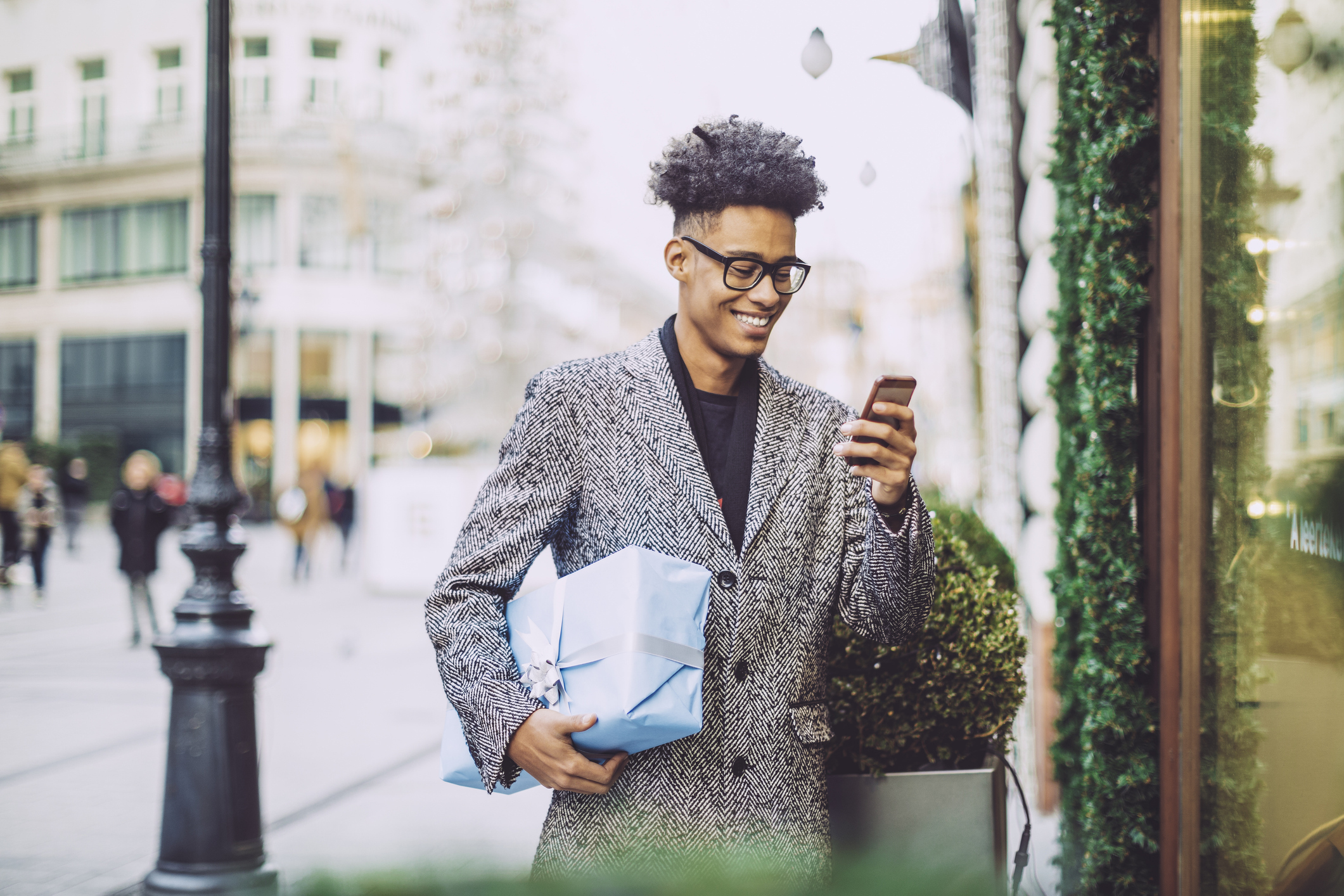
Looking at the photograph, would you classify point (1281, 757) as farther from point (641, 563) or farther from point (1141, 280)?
point (641, 563)

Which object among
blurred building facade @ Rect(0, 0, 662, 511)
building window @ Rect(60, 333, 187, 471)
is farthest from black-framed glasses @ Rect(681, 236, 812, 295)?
building window @ Rect(60, 333, 187, 471)

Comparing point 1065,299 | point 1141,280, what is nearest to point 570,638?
point 1141,280

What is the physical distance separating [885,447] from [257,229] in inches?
1465

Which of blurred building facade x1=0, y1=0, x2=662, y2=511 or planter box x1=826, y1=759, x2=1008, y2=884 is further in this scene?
blurred building facade x1=0, y1=0, x2=662, y2=511

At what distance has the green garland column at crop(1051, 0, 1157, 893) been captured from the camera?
10.2 feet

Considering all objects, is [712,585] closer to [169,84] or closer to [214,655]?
[214,655]

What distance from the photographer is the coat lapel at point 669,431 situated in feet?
6.74

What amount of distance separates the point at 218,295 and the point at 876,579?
145 inches

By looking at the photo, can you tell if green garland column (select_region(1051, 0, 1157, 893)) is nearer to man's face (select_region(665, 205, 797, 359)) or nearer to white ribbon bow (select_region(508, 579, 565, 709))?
man's face (select_region(665, 205, 797, 359))

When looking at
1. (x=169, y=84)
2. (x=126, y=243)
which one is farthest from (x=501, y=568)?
(x=126, y=243)

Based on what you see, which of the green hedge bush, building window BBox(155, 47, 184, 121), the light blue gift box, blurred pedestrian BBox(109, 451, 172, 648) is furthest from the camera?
building window BBox(155, 47, 184, 121)

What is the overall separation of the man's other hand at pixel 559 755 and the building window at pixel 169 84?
3325 centimetres

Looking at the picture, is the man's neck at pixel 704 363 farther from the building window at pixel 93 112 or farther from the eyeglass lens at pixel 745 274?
the building window at pixel 93 112

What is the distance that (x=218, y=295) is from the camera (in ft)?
15.8
